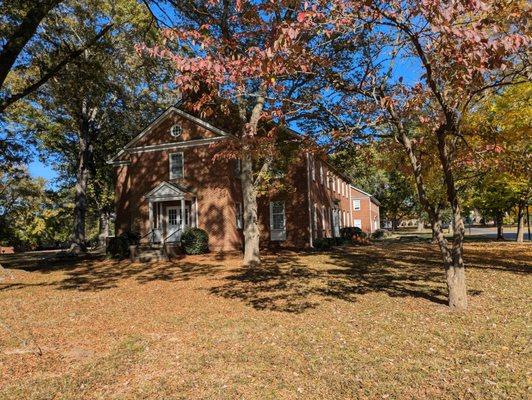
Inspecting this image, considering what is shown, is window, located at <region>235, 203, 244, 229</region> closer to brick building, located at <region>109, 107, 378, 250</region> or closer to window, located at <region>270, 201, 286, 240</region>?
brick building, located at <region>109, 107, 378, 250</region>

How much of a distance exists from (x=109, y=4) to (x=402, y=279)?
16560 mm

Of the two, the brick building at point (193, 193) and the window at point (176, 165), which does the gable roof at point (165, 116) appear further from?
the window at point (176, 165)

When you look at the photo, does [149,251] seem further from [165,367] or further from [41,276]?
[165,367]

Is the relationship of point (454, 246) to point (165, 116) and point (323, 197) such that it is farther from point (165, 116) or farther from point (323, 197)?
point (323, 197)

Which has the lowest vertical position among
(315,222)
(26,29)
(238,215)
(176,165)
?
(315,222)

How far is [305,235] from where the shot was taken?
26.1m

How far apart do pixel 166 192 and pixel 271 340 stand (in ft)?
62.3

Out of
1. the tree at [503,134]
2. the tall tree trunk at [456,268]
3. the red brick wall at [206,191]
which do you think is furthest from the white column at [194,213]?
the tall tree trunk at [456,268]

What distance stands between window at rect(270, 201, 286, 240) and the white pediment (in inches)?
228

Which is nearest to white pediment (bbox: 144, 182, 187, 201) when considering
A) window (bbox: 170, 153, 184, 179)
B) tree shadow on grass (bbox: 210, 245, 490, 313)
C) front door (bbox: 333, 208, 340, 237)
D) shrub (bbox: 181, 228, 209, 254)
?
window (bbox: 170, 153, 184, 179)

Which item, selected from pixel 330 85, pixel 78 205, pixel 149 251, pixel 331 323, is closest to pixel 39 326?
pixel 331 323

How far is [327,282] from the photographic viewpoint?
12461mm

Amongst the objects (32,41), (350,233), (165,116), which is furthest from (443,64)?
(350,233)

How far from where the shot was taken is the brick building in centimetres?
2452
